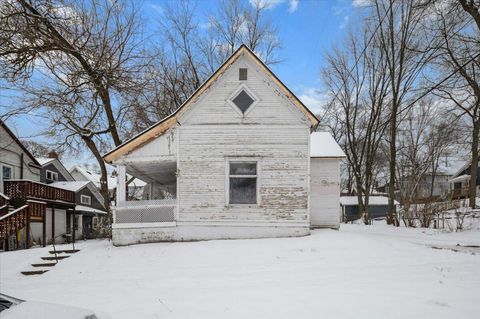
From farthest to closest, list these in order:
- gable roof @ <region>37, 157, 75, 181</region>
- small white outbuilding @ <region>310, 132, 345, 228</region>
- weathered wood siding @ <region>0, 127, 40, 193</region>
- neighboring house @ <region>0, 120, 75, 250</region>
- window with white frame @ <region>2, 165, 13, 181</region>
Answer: gable roof @ <region>37, 157, 75, 181</region> < window with white frame @ <region>2, 165, 13, 181</region> < weathered wood siding @ <region>0, 127, 40, 193</region> < neighboring house @ <region>0, 120, 75, 250</region> < small white outbuilding @ <region>310, 132, 345, 228</region>

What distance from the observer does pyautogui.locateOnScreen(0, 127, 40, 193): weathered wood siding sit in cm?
2202

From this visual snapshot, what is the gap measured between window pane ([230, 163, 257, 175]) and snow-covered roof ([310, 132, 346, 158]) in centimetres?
298

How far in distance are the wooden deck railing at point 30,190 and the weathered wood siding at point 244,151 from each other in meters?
12.5

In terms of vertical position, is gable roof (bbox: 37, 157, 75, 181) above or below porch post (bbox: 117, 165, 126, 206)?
above

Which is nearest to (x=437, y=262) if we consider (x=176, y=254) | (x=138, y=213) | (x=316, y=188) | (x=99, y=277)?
(x=316, y=188)

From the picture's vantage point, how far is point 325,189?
14594mm

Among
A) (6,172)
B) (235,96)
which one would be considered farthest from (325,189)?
(6,172)

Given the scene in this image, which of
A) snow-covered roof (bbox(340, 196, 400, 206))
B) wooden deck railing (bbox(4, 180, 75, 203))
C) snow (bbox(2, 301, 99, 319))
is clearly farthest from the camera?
snow-covered roof (bbox(340, 196, 400, 206))

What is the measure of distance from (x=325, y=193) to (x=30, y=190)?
17010 mm

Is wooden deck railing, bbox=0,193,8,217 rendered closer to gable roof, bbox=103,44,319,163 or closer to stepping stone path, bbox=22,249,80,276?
stepping stone path, bbox=22,249,80,276

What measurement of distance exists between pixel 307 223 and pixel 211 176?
3809 mm

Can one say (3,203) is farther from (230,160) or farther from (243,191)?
(243,191)

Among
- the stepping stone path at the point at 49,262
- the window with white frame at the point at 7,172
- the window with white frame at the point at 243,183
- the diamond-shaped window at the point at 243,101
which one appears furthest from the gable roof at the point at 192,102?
the window with white frame at the point at 7,172

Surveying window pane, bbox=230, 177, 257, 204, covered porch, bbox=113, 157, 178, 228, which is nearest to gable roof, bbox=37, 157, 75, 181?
covered porch, bbox=113, 157, 178, 228
